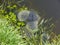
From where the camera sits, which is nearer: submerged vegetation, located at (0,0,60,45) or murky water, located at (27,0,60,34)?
submerged vegetation, located at (0,0,60,45)

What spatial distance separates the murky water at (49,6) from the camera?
6363 mm

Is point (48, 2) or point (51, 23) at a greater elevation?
point (48, 2)

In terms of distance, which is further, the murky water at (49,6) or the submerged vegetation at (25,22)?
the murky water at (49,6)

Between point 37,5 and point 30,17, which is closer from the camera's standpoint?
point 30,17

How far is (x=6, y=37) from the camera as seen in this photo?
4078 millimetres

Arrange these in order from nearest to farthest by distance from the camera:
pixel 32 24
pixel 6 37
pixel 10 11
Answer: pixel 6 37
pixel 32 24
pixel 10 11

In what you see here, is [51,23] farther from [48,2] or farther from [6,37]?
[6,37]

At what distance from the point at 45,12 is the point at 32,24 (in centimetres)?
80

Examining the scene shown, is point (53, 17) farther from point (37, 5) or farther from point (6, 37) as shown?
point (6, 37)

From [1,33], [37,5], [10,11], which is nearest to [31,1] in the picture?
[37,5]

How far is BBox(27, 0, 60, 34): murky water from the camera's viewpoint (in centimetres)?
636

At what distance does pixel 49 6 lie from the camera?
21.0 ft

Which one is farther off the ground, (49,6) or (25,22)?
(49,6)

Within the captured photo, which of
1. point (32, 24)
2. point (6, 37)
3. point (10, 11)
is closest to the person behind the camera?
point (6, 37)
